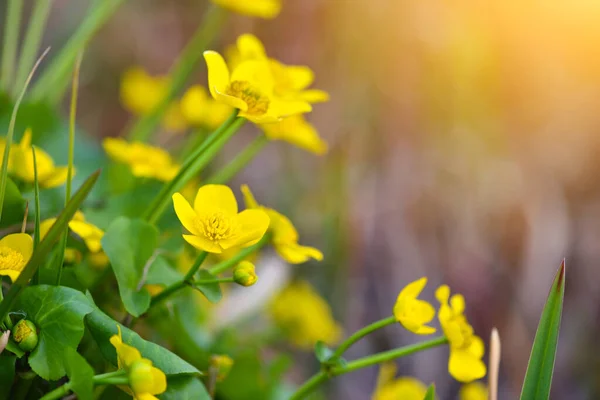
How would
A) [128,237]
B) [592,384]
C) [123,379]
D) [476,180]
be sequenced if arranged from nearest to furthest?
[123,379], [128,237], [592,384], [476,180]

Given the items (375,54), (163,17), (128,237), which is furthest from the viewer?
(163,17)

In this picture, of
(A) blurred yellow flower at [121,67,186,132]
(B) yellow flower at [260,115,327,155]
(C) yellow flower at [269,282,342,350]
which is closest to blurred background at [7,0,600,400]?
(C) yellow flower at [269,282,342,350]

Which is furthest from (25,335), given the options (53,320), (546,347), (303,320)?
(303,320)

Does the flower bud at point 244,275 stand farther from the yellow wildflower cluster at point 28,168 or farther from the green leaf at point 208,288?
the yellow wildflower cluster at point 28,168

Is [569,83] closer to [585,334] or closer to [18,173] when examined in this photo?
[585,334]

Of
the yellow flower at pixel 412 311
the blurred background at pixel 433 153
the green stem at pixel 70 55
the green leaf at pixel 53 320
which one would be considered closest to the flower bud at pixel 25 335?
the green leaf at pixel 53 320

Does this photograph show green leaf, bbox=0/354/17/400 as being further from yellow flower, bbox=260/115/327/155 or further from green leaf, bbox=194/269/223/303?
yellow flower, bbox=260/115/327/155

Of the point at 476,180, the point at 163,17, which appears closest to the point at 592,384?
the point at 476,180

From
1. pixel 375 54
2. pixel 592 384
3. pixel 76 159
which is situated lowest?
pixel 592 384
